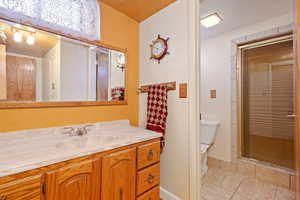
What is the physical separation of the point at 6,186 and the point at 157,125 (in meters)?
1.08

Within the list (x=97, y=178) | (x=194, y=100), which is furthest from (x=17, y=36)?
(x=194, y=100)

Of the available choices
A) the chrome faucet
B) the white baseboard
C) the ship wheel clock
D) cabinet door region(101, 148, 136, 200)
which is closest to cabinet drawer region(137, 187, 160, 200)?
cabinet door region(101, 148, 136, 200)

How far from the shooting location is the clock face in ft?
5.02

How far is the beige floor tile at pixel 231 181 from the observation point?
172cm

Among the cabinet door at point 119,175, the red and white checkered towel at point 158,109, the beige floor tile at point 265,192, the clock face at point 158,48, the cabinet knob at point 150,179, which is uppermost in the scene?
the clock face at point 158,48

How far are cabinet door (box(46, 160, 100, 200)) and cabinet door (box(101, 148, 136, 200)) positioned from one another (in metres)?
0.05

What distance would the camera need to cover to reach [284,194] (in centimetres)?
160

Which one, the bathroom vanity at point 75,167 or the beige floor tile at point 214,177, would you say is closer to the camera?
the bathroom vanity at point 75,167

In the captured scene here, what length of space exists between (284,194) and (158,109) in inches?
66.4

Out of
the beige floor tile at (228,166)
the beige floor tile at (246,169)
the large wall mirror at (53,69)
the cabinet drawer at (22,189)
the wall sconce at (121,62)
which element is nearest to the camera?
the cabinet drawer at (22,189)

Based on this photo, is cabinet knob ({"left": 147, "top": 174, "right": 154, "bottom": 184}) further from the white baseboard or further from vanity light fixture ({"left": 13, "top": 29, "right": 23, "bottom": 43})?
vanity light fixture ({"left": 13, "top": 29, "right": 23, "bottom": 43})

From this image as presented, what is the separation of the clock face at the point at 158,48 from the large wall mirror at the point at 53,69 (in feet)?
1.24

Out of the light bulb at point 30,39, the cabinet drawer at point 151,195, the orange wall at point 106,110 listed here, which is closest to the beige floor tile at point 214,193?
the cabinet drawer at point 151,195

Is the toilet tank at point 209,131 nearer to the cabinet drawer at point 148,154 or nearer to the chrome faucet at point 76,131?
Result: the cabinet drawer at point 148,154
